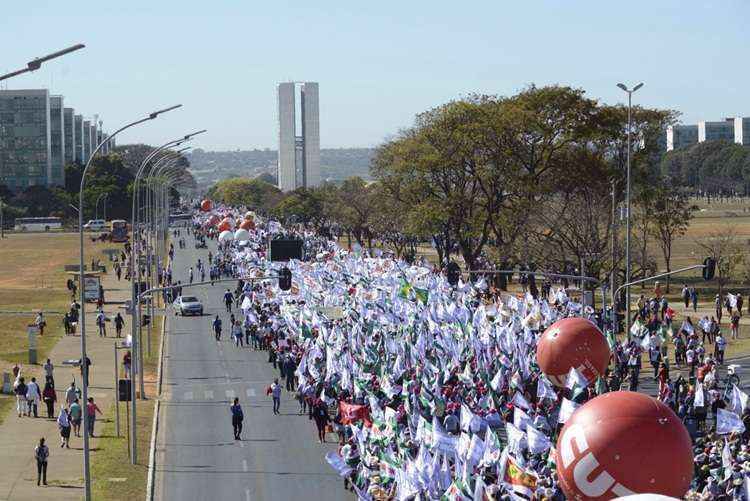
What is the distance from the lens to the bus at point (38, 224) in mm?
179750

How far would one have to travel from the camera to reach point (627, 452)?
57.6 ft

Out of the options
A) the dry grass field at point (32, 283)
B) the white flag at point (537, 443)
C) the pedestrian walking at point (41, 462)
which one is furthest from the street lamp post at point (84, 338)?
→ the dry grass field at point (32, 283)

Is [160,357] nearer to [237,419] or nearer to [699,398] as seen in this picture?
[237,419]

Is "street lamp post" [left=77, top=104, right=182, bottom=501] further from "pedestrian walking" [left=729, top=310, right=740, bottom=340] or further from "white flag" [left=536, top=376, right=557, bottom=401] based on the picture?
"pedestrian walking" [left=729, top=310, right=740, bottom=340]

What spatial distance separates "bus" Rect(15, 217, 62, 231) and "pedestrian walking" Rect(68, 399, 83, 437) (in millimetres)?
146867

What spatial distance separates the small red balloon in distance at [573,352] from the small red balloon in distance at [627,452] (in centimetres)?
1357

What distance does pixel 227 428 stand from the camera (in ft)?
121

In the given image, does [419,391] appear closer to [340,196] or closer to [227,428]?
[227,428]

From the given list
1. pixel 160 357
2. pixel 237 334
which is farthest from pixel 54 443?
pixel 237 334

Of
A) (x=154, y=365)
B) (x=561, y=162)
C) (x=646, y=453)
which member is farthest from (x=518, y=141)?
(x=646, y=453)

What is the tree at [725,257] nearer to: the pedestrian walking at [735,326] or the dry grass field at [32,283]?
the pedestrian walking at [735,326]

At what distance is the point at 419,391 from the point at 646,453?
41.6 ft

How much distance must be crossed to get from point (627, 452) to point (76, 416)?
2136cm

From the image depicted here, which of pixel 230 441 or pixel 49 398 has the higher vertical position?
pixel 49 398
